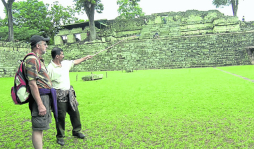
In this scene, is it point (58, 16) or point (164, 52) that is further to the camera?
point (58, 16)

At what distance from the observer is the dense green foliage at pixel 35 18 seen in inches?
1051

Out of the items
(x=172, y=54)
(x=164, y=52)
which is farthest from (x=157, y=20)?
(x=172, y=54)

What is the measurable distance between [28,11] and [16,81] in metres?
31.4

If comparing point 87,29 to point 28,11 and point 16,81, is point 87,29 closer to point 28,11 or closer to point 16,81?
point 28,11

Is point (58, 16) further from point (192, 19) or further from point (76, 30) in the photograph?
point (192, 19)

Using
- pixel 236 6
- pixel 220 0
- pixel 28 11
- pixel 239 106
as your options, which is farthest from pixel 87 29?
pixel 239 106

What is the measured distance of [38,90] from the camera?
7.00 ft

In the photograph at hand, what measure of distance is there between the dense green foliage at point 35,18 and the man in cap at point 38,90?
2748 centimetres

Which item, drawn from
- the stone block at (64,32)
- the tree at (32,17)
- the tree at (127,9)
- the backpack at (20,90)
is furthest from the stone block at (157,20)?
the backpack at (20,90)

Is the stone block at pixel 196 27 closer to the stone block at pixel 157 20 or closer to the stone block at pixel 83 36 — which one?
the stone block at pixel 157 20

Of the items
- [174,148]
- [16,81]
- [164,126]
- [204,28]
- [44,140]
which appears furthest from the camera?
[204,28]

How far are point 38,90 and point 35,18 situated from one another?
1212 inches

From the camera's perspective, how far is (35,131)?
2109mm

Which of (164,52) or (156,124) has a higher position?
(164,52)
